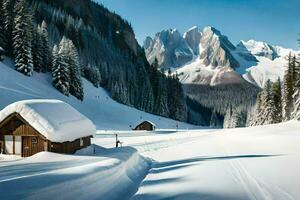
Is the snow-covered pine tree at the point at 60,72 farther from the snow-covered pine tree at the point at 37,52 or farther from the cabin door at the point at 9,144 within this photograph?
the cabin door at the point at 9,144

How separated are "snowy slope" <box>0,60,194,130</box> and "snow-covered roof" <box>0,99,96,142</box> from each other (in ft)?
102

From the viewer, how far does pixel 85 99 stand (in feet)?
313

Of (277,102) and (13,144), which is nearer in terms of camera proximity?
(13,144)

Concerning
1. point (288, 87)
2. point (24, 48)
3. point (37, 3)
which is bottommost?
point (288, 87)

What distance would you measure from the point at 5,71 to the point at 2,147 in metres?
45.2

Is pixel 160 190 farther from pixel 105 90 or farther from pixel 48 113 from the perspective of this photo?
pixel 105 90

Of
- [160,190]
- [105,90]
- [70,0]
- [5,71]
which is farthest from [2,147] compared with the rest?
[70,0]

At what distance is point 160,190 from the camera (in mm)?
18094

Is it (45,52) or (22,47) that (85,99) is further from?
(22,47)

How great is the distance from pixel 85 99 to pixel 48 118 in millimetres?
64369

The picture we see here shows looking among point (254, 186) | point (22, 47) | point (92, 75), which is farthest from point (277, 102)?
point (254, 186)

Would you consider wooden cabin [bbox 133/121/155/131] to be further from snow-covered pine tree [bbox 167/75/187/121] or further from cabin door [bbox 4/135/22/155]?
cabin door [bbox 4/135/22/155]

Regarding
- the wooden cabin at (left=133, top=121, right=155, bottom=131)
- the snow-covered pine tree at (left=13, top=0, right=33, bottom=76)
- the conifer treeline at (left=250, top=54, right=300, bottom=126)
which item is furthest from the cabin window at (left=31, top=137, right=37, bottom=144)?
the wooden cabin at (left=133, top=121, right=155, bottom=131)

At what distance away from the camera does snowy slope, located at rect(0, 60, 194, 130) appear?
69188 millimetres
